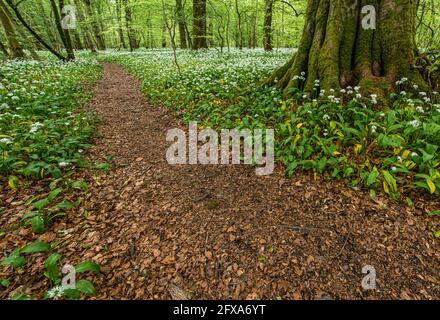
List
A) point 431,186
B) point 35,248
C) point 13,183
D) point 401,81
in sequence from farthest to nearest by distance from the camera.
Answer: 1. point 401,81
2. point 13,183
3. point 431,186
4. point 35,248

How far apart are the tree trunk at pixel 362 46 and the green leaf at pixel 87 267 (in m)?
5.56

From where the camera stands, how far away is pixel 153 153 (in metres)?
5.70

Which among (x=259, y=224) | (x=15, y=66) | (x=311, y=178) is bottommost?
(x=259, y=224)

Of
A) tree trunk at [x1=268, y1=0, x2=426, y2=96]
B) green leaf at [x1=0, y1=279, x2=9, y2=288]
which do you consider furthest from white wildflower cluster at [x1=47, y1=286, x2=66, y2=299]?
tree trunk at [x1=268, y1=0, x2=426, y2=96]

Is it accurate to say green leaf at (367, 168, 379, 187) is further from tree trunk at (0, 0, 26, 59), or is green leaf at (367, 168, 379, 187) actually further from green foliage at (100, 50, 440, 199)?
tree trunk at (0, 0, 26, 59)

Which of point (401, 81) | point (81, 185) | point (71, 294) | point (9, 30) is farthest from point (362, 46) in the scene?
point (9, 30)

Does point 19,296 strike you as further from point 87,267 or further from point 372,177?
point 372,177

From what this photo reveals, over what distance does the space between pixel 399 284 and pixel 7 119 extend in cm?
822

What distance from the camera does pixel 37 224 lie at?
10.9 ft

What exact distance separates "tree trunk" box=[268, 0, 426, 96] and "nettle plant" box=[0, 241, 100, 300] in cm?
569

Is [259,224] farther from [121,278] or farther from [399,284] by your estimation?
[121,278]

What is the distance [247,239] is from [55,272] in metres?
2.30

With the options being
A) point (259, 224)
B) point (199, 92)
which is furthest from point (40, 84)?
point (259, 224)

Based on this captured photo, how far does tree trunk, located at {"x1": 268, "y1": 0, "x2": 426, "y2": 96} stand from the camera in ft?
16.8
